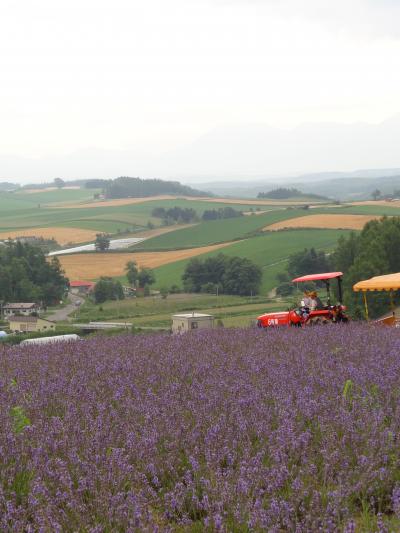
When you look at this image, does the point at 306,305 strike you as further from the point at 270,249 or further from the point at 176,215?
the point at 176,215

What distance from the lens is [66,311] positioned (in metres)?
70.8

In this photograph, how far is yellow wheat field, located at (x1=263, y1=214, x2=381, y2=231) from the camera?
97731 millimetres

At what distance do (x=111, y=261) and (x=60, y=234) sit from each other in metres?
34.9

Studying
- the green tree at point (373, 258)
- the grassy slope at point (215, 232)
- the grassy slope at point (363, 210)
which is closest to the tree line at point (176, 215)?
the grassy slope at point (215, 232)

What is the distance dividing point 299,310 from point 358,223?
82923 millimetres

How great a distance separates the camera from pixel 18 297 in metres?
74.4

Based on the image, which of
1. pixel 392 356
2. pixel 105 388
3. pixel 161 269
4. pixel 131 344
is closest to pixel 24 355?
pixel 131 344

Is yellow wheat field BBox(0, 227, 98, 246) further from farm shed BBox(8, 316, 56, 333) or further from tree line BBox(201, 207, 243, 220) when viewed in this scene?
farm shed BBox(8, 316, 56, 333)

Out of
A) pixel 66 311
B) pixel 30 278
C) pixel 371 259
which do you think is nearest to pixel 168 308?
pixel 66 311

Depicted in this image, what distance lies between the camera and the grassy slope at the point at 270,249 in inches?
3068

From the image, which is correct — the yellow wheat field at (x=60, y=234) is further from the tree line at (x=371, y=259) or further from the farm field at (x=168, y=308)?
the tree line at (x=371, y=259)

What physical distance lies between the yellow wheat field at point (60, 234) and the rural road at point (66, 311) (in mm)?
37362

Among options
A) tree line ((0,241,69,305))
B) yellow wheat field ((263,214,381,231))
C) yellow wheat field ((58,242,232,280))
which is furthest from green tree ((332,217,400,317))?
yellow wheat field ((263,214,381,231))

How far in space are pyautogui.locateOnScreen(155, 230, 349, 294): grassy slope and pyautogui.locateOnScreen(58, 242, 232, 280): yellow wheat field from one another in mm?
3385
